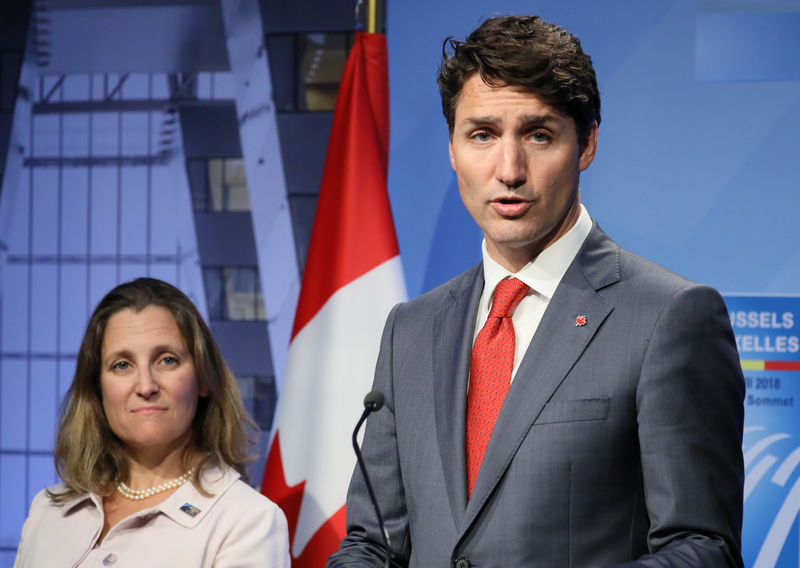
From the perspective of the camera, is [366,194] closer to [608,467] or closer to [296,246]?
[296,246]

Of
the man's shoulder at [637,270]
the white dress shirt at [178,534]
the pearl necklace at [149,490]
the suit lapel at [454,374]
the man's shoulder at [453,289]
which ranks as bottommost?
the white dress shirt at [178,534]

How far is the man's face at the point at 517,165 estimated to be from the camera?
4.62 feet

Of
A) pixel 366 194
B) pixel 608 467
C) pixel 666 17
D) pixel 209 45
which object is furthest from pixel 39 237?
pixel 608 467

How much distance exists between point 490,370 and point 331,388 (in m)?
1.45

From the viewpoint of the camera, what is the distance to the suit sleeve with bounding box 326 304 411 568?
4.98 feet

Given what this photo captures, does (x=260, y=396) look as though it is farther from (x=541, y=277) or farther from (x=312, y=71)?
(x=541, y=277)

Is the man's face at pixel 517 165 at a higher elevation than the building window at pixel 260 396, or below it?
higher

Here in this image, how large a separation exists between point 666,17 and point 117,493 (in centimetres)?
221

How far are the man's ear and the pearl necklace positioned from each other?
57.2 inches

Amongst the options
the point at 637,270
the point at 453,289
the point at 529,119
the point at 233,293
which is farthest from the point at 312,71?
the point at 637,270

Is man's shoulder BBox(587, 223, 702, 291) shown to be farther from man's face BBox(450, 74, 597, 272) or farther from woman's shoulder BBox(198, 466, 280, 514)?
woman's shoulder BBox(198, 466, 280, 514)

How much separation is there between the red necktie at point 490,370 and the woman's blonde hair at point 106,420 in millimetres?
1202

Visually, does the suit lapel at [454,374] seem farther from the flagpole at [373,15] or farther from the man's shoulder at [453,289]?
the flagpole at [373,15]

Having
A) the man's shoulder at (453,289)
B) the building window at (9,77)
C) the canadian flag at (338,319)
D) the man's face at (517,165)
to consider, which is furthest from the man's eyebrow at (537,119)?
the building window at (9,77)
